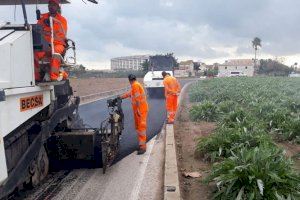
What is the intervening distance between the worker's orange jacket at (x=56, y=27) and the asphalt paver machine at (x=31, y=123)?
0.99 ft

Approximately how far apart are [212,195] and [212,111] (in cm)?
772

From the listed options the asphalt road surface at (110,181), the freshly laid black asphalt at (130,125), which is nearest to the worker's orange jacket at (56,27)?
the asphalt road surface at (110,181)

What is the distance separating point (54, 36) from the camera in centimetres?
654

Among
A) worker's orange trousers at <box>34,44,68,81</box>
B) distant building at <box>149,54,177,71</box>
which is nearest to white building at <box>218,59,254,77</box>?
distant building at <box>149,54,177,71</box>

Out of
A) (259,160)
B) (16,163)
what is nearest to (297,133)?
(259,160)

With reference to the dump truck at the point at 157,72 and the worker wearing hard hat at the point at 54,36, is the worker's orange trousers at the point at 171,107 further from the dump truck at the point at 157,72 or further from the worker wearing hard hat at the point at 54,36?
the dump truck at the point at 157,72

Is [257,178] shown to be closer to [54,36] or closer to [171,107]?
[54,36]

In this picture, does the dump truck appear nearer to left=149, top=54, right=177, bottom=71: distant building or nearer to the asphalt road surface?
left=149, top=54, right=177, bottom=71: distant building

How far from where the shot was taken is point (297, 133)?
8.92m

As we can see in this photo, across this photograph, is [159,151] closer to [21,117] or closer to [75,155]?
[75,155]

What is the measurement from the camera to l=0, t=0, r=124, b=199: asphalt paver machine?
474 centimetres

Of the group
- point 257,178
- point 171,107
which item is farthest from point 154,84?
point 257,178

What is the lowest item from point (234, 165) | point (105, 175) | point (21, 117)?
point (105, 175)

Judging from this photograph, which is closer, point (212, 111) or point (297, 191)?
point (297, 191)
